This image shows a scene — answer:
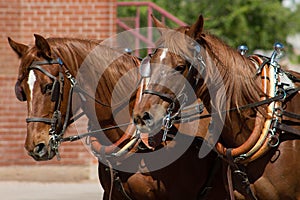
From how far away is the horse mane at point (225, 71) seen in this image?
18.1ft

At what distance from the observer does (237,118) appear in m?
5.70

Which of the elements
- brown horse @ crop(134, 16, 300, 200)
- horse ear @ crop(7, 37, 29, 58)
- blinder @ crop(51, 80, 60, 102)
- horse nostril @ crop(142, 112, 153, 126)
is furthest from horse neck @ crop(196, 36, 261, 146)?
horse ear @ crop(7, 37, 29, 58)

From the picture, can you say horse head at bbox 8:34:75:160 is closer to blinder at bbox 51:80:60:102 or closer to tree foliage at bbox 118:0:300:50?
blinder at bbox 51:80:60:102

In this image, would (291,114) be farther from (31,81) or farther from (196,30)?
(31,81)

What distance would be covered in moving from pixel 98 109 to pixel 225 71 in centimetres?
126

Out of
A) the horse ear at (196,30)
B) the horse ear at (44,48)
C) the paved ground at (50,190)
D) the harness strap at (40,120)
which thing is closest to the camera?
the horse ear at (196,30)

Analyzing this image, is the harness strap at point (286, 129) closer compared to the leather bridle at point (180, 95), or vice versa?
the leather bridle at point (180, 95)

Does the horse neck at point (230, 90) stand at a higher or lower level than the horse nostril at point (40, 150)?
higher

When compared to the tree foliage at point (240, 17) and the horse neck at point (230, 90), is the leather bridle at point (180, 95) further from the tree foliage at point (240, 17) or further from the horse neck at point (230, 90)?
the tree foliage at point (240, 17)

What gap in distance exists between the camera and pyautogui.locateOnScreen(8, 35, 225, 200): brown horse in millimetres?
5973

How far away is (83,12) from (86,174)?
7.96 feet

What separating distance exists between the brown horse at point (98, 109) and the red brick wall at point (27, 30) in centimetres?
472

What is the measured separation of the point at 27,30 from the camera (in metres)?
11.2

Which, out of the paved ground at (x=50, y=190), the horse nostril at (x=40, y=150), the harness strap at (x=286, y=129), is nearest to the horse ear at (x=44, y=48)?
the horse nostril at (x=40, y=150)
